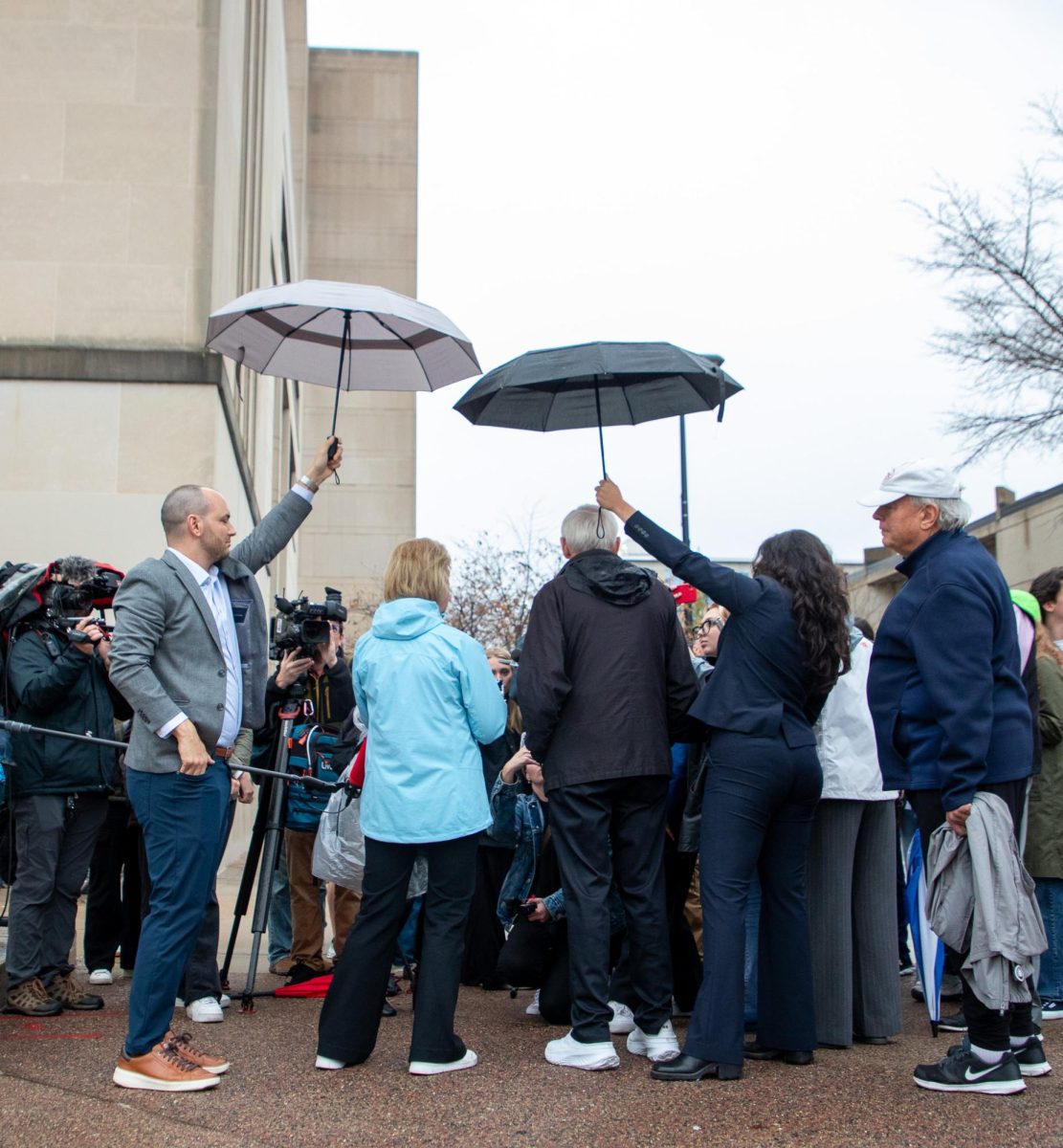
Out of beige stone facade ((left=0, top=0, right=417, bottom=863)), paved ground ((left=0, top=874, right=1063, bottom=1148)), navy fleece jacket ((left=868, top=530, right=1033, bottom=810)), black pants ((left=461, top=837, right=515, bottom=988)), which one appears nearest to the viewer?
paved ground ((left=0, top=874, right=1063, bottom=1148))

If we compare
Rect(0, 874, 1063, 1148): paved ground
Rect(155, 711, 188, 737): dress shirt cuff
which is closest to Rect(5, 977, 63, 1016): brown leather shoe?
Rect(0, 874, 1063, 1148): paved ground

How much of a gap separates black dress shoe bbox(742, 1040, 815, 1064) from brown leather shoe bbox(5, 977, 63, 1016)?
3013mm

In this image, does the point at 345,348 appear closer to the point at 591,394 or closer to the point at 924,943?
the point at 591,394

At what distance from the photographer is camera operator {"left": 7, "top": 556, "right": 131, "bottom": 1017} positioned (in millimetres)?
5625

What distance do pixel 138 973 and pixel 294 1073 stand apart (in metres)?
0.69

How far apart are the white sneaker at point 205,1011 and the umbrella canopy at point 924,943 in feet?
9.68

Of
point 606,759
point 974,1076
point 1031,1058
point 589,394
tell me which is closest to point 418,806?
point 606,759

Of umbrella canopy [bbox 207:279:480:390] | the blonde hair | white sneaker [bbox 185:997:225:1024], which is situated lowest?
white sneaker [bbox 185:997:225:1024]

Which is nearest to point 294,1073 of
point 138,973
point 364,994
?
point 364,994

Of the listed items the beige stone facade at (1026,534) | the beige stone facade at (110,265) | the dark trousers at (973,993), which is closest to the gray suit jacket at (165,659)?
the dark trousers at (973,993)

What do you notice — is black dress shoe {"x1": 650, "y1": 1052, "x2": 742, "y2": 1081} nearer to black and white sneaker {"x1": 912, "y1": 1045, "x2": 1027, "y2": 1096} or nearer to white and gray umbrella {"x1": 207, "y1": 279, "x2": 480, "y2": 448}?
black and white sneaker {"x1": 912, "y1": 1045, "x2": 1027, "y2": 1096}

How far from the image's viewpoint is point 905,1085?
4371mm

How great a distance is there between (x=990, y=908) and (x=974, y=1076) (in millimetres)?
588

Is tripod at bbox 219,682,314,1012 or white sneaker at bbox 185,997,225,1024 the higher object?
tripod at bbox 219,682,314,1012
